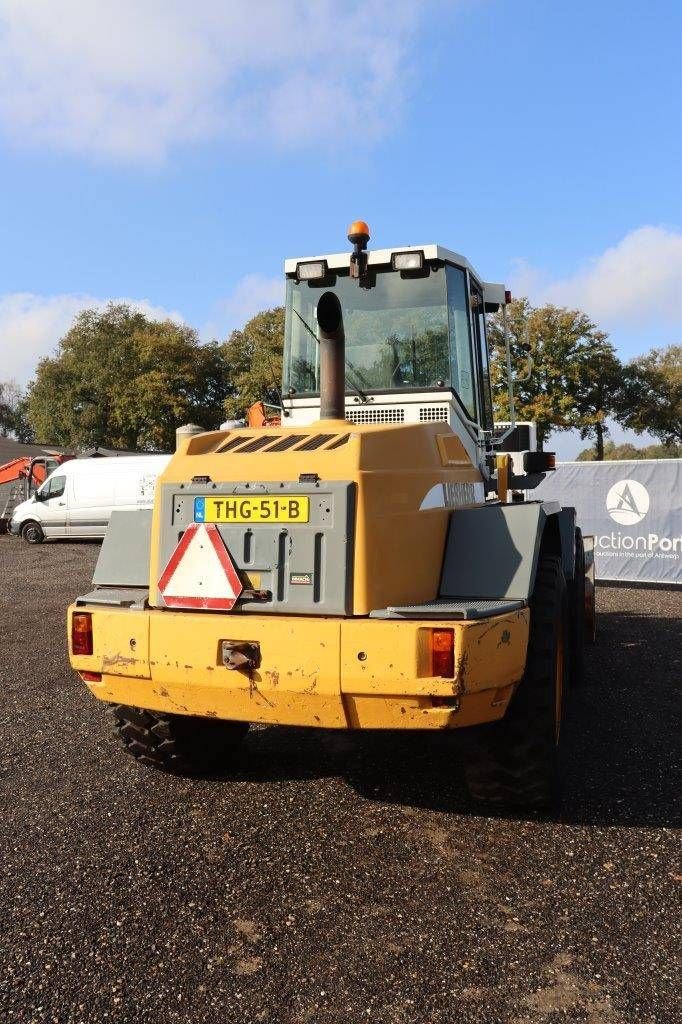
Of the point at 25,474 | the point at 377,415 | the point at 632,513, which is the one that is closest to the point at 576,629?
the point at 377,415

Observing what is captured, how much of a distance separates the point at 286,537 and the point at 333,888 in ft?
4.57

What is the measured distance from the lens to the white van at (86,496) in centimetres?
1920

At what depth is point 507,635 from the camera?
3.11 m

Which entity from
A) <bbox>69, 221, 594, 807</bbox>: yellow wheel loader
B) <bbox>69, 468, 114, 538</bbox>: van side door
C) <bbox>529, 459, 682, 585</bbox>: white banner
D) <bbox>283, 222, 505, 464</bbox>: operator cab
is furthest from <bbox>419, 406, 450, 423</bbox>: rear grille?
<bbox>69, 468, 114, 538</bbox>: van side door

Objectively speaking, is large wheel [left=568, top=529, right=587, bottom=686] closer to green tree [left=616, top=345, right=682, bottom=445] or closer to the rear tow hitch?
the rear tow hitch

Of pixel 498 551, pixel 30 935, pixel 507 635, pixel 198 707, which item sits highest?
pixel 498 551

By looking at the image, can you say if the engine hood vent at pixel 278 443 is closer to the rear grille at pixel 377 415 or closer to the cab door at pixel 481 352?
the rear grille at pixel 377 415

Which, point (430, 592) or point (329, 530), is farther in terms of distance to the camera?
point (430, 592)

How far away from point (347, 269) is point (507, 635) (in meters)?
2.73

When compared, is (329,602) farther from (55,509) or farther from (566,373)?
(566,373)

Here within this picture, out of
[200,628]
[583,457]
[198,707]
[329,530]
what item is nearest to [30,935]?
[198,707]

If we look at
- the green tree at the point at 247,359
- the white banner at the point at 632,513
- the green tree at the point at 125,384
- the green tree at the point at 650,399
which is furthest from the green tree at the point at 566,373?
the white banner at the point at 632,513

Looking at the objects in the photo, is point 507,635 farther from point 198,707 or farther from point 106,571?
point 106,571

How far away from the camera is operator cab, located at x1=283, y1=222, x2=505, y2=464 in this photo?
14.9 feet
